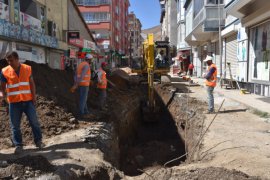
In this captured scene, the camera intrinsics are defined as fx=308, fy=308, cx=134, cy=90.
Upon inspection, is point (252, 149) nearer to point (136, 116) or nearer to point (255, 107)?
point (255, 107)

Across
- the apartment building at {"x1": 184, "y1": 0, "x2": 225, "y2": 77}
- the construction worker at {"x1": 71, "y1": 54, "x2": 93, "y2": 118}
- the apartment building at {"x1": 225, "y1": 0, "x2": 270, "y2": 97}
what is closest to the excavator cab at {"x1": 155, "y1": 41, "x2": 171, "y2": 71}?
the apartment building at {"x1": 184, "y1": 0, "x2": 225, "y2": 77}

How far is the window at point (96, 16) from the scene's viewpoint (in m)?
51.2

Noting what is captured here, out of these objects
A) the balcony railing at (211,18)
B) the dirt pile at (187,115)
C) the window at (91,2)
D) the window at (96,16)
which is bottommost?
the dirt pile at (187,115)

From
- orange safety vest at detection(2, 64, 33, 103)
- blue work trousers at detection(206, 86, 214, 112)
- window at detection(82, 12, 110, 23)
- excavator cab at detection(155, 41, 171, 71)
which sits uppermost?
window at detection(82, 12, 110, 23)

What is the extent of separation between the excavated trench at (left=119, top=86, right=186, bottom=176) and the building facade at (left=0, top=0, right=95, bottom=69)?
6.27m

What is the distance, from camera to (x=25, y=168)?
14.4ft

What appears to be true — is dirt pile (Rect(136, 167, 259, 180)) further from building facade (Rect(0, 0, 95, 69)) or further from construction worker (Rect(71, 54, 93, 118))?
building facade (Rect(0, 0, 95, 69))

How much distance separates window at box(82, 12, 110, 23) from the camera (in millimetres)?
51250

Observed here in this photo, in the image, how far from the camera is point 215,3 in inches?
819

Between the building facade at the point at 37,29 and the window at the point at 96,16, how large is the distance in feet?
82.3

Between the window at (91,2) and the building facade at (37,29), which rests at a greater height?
the window at (91,2)

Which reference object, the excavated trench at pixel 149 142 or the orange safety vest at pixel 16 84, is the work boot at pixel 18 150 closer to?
the orange safety vest at pixel 16 84

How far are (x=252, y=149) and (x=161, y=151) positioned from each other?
4.35m

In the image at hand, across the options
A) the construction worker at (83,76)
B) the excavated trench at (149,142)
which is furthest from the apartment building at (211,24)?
the construction worker at (83,76)
